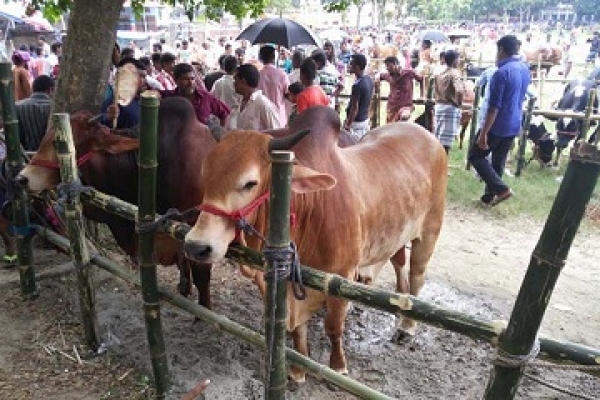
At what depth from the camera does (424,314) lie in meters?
1.85

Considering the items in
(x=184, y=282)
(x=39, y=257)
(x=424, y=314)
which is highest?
(x=424, y=314)

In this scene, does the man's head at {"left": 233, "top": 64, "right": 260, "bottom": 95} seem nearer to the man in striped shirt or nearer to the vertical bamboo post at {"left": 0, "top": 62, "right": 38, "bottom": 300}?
the man in striped shirt

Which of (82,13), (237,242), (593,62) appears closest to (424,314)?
(237,242)

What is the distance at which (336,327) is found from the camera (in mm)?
3178

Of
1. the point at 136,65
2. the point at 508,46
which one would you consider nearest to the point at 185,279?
the point at 136,65

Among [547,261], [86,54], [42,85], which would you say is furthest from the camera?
[42,85]

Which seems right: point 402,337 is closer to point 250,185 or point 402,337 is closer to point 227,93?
point 250,185

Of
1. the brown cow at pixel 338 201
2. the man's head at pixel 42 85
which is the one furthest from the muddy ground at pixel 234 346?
the man's head at pixel 42 85

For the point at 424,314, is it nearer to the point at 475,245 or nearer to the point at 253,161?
the point at 253,161

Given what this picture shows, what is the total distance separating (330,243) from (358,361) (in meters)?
1.07

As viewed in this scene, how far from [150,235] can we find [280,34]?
722cm

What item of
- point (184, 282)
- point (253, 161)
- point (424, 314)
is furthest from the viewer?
point (184, 282)

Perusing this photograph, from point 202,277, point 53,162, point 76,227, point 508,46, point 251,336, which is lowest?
point 202,277

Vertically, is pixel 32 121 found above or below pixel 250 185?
below
